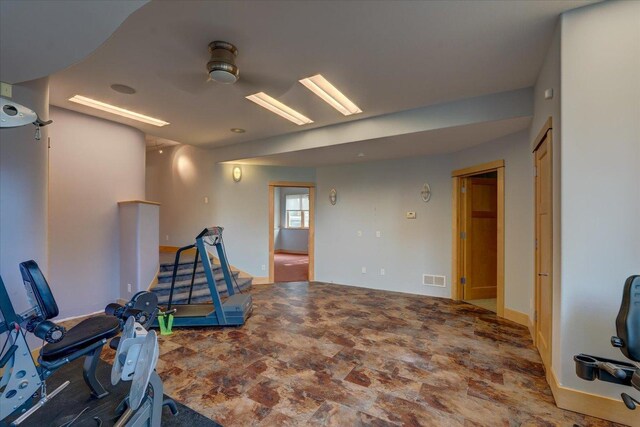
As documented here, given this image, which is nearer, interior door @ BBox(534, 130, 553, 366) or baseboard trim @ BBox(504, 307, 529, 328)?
interior door @ BBox(534, 130, 553, 366)

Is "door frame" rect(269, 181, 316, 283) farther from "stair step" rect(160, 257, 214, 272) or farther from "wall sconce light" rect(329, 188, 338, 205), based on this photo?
"stair step" rect(160, 257, 214, 272)

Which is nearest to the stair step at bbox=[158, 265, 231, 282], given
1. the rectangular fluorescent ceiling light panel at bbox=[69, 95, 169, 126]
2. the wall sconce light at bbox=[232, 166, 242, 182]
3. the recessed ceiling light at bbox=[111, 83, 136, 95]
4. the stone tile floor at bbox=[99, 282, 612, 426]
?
the stone tile floor at bbox=[99, 282, 612, 426]

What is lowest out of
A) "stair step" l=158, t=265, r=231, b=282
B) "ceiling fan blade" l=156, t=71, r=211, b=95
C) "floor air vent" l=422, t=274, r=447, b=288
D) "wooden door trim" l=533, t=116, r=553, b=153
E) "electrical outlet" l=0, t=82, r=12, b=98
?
"floor air vent" l=422, t=274, r=447, b=288

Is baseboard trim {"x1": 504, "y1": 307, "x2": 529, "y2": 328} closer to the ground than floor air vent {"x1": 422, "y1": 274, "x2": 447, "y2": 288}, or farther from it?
closer to the ground

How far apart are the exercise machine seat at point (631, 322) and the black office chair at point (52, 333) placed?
10.6 ft

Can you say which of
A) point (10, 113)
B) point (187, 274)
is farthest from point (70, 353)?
point (187, 274)

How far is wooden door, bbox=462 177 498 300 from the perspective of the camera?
16.3ft

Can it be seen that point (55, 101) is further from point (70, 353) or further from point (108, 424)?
point (108, 424)

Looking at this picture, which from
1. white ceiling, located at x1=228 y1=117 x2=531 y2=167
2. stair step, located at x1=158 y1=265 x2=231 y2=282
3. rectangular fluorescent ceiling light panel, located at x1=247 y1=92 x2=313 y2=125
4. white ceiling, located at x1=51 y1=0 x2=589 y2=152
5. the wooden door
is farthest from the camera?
the wooden door

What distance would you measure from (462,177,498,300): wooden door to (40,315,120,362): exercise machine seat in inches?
191

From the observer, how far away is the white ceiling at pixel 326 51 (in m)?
2.05

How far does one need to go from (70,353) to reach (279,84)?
2663 millimetres

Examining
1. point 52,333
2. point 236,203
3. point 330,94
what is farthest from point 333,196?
point 52,333

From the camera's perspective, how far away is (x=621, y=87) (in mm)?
1986
